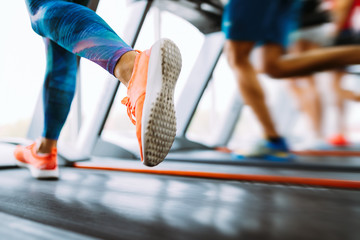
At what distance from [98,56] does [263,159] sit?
4.07ft

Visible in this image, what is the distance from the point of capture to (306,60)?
1.39m

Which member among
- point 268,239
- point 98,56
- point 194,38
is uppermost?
point 194,38

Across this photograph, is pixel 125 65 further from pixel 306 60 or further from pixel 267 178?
pixel 306 60

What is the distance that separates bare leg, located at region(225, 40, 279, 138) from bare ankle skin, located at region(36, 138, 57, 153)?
1.04 metres

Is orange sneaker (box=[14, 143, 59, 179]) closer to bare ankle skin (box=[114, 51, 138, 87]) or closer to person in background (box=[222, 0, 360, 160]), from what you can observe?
bare ankle skin (box=[114, 51, 138, 87])

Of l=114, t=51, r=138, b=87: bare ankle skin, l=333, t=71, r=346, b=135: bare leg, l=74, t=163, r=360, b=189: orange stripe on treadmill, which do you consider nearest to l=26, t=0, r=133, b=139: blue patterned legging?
l=114, t=51, r=138, b=87: bare ankle skin

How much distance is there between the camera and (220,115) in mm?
3768

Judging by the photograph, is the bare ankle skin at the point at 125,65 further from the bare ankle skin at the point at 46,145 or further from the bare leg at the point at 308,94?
the bare leg at the point at 308,94

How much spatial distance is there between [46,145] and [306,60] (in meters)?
1.26

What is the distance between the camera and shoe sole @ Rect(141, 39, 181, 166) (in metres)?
0.62

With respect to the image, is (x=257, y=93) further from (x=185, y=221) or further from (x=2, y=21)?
(x=2, y=21)

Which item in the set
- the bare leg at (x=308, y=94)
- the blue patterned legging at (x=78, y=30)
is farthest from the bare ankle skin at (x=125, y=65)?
the bare leg at (x=308, y=94)

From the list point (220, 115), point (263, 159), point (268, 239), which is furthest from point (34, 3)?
point (220, 115)

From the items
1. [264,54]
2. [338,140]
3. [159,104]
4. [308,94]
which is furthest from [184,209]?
[338,140]
